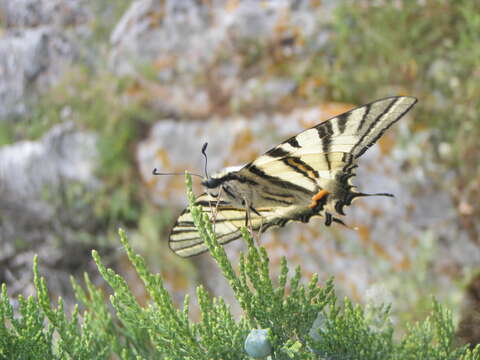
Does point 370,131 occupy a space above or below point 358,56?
below

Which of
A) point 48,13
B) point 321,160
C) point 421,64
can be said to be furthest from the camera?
point 48,13

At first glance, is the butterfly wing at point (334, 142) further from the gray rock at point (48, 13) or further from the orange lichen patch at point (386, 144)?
the gray rock at point (48, 13)

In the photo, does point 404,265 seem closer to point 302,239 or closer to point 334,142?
point 302,239

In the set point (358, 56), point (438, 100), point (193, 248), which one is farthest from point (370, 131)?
point (358, 56)

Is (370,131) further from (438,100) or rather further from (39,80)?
(39,80)

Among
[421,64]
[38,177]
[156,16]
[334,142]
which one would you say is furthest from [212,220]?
[156,16]

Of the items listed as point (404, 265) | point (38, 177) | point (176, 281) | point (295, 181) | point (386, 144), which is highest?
point (38, 177)
